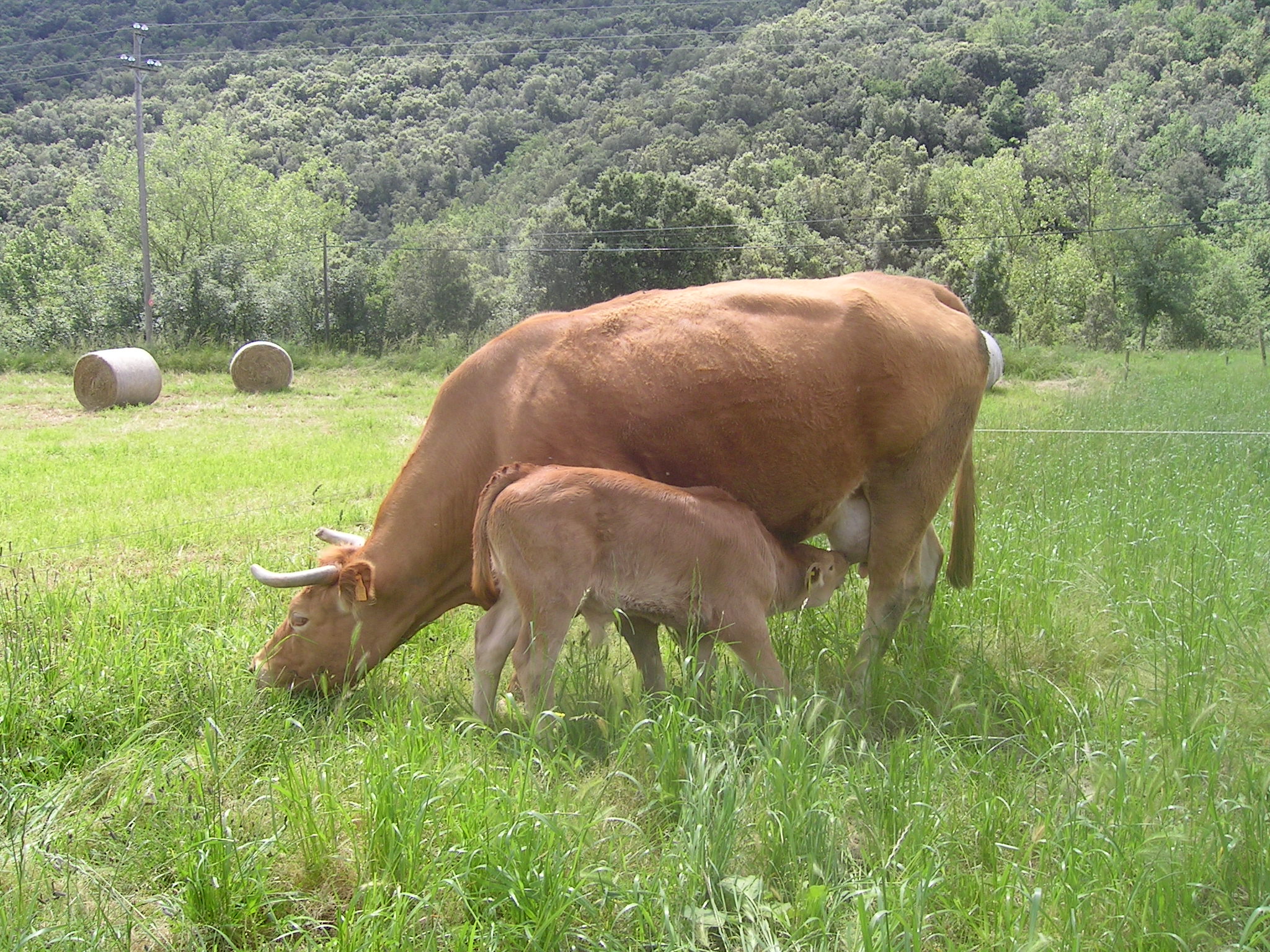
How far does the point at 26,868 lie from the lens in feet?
11.0

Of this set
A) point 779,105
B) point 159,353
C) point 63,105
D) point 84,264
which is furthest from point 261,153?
point 159,353

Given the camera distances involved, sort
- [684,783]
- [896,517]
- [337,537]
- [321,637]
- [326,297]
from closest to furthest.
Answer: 1. [684,783]
2. [321,637]
3. [896,517]
4. [337,537]
5. [326,297]

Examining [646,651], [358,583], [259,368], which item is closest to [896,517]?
[646,651]

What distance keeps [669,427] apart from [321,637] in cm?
216

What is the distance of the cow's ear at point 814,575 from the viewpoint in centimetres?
529

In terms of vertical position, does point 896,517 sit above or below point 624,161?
below

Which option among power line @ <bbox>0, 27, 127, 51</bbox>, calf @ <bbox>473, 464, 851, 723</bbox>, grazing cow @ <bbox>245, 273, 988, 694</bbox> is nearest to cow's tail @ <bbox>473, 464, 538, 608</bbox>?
calf @ <bbox>473, 464, 851, 723</bbox>

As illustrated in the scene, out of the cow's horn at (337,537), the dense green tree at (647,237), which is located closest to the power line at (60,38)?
the dense green tree at (647,237)

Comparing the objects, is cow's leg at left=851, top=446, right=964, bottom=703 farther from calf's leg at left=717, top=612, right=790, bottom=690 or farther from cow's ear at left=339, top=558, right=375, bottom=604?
cow's ear at left=339, top=558, right=375, bottom=604

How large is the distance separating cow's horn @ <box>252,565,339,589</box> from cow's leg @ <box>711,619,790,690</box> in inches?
81.7

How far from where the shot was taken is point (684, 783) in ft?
11.9

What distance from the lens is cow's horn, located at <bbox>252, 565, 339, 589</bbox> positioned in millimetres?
5047

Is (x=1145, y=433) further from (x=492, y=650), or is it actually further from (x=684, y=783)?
(x=684, y=783)

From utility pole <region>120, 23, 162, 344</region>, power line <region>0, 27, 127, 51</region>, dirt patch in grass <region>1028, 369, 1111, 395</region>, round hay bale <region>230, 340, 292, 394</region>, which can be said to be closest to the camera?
dirt patch in grass <region>1028, 369, 1111, 395</region>
